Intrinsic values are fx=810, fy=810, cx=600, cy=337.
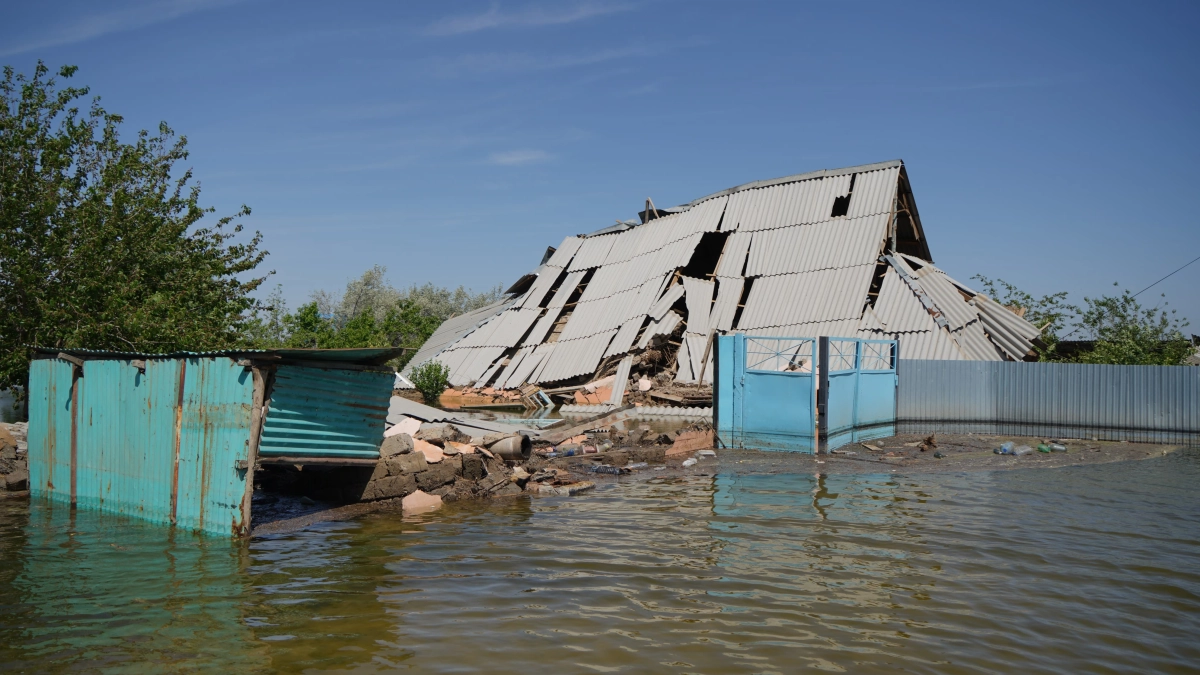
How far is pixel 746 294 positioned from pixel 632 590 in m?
18.8

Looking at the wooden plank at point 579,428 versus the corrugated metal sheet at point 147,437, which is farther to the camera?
the wooden plank at point 579,428

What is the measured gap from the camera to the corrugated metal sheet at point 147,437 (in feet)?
24.7

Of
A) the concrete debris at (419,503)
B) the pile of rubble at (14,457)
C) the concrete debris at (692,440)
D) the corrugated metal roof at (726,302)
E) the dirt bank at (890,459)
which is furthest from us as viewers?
the corrugated metal roof at (726,302)

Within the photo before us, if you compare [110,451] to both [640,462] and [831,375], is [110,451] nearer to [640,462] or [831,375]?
[640,462]

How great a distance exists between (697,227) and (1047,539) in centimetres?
1937

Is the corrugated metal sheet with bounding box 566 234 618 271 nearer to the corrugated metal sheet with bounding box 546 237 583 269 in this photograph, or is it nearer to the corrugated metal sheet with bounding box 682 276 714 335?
the corrugated metal sheet with bounding box 546 237 583 269

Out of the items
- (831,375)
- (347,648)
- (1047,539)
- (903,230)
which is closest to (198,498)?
(347,648)

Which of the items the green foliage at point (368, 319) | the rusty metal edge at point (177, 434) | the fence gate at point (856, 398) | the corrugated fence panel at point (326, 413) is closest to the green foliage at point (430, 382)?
the green foliage at point (368, 319)

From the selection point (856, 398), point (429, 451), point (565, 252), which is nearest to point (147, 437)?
point (429, 451)

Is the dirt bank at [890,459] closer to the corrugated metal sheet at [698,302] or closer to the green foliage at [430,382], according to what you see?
the corrugated metal sheet at [698,302]

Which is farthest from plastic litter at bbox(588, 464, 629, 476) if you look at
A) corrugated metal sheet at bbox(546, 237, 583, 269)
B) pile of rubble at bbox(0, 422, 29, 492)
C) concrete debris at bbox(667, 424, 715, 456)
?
corrugated metal sheet at bbox(546, 237, 583, 269)

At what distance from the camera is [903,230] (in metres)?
26.0

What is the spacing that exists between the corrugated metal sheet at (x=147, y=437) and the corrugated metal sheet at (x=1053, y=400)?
13745mm

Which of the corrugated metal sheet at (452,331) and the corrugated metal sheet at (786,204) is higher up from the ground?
the corrugated metal sheet at (786,204)
